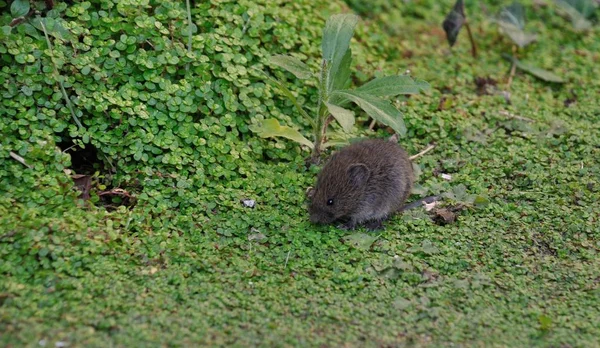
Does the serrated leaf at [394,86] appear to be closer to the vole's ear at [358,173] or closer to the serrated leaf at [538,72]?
the vole's ear at [358,173]

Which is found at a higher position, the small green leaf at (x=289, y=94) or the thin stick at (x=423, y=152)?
the small green leaf at (x=289, y=94)

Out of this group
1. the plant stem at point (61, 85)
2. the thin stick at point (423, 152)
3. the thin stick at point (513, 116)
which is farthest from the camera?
the thin stick at point (513, 116)

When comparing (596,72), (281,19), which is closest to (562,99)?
(596,72)

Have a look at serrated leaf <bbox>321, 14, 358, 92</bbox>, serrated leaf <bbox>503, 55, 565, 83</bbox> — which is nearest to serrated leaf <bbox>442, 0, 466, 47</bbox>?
serrated leaf <bbox>503, 55, 565, 83</bbox>

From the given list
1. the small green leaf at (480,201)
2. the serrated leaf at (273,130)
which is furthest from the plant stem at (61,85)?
the small green leaf at (480,201)

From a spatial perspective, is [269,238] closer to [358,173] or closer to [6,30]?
[358,173]

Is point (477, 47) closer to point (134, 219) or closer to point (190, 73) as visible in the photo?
point (190, 73)
